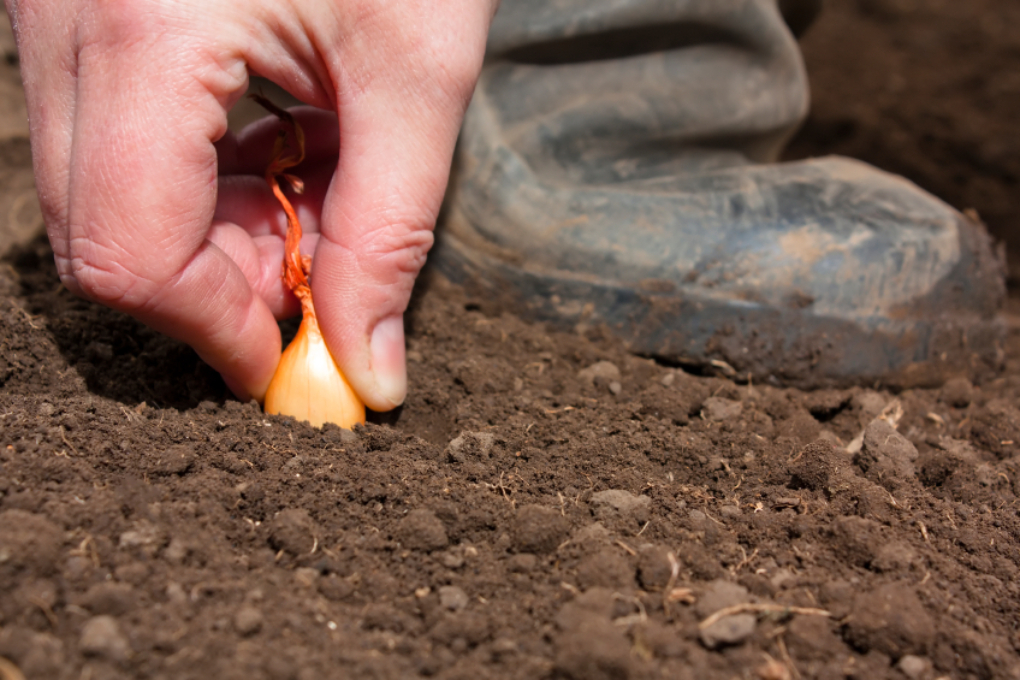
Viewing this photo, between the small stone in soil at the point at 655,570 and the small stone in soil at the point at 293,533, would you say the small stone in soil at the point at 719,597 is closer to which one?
the small stone in soil at the point at 655,570

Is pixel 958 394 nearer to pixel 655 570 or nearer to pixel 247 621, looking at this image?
pixel 655 570

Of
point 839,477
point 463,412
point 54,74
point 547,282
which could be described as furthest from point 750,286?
point 54,74

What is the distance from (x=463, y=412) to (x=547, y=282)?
1.52ft

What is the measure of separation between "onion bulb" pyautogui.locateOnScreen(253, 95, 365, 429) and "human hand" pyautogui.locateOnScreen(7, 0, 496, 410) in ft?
0.09

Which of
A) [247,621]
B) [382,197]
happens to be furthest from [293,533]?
[382,197]

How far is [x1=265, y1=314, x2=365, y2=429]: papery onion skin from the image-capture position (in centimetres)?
124

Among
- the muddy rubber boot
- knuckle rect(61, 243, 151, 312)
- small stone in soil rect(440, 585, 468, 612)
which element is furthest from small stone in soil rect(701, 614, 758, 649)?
knuckle rect(61, 243, 151, 312)

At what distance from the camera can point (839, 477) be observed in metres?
1.12

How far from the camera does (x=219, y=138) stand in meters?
1.08

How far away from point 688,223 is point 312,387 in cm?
91

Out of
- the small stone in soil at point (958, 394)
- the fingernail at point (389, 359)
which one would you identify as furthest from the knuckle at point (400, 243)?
the small stone in soil at point (958, 394)

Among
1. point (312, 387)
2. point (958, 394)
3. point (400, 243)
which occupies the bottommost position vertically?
point (958, 394)

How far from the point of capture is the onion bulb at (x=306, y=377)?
4.08 ft

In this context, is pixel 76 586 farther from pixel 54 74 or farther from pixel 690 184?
pixel 690 184
